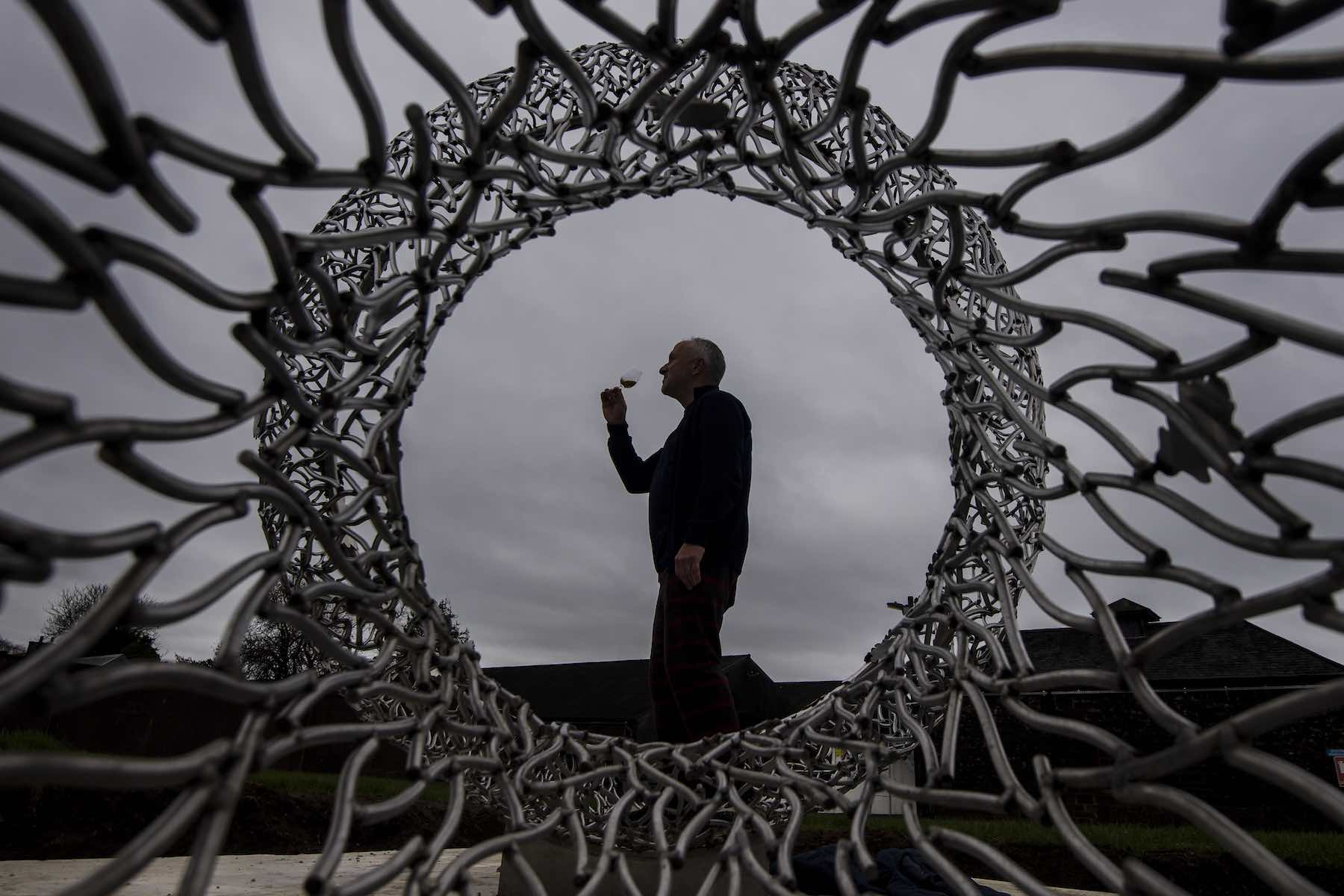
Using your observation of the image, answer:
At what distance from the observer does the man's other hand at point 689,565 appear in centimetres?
233

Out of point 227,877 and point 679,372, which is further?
point 679,372

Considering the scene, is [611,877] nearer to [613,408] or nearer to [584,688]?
[613,408]

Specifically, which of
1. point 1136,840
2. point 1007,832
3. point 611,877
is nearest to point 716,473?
point 611,877

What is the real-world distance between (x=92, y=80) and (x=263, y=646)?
598 inches

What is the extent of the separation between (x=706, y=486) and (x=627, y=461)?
2.45 feet

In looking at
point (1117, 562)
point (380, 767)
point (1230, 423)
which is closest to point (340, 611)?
point (1117, 562)

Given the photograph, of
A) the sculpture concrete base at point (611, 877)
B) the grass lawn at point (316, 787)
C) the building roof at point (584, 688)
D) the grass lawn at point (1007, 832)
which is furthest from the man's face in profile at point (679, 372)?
the building roof at point (584, 688)

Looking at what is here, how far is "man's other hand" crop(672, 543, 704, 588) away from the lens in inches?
91.8

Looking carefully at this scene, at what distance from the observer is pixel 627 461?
310 centimetres

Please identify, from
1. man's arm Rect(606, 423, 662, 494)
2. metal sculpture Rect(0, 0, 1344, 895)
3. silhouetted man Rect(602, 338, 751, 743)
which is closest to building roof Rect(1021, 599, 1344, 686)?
man's arm Rect(606, 423, 662, 494)

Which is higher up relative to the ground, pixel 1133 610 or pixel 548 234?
pixel 1133 610

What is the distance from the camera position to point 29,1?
49 cm

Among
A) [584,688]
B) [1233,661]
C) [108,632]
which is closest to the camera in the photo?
[108,632]

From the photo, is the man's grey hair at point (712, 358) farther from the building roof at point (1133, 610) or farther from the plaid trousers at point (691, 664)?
the building roof at point (1133, 610)
